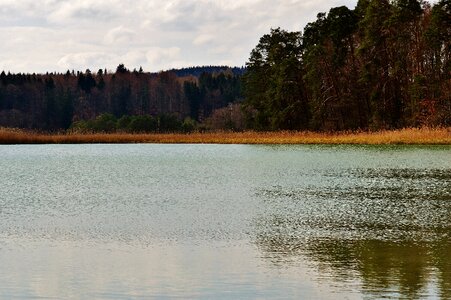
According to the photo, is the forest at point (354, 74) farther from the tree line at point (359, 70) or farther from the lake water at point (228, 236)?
the lake water at point (228, 236)

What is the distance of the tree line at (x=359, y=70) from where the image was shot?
186 ft

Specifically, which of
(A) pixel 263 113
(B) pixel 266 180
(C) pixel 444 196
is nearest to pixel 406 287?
(C) pixel 444 196

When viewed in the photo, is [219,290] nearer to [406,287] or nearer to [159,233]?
[406,287]

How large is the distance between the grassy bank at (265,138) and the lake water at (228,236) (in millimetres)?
21146

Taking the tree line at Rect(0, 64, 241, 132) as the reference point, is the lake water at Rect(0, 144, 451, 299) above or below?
below

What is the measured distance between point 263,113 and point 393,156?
40011 millimetres

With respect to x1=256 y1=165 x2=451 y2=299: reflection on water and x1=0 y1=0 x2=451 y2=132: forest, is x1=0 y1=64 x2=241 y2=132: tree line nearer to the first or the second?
x1=0 y1=0 x2=451 y2=132: forest

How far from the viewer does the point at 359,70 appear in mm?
65812

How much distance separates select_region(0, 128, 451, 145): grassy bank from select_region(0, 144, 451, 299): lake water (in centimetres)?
2115

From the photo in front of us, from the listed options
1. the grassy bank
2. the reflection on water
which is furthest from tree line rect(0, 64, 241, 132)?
the reflection on water

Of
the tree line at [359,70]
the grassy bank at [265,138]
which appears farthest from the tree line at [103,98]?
the grassy bank at [265,138]

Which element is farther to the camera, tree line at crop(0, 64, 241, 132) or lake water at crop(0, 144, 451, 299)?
tree line at crop(0, 64, 241, 132)

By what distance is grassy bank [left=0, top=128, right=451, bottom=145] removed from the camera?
4741cm

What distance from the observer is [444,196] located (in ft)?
62.5
